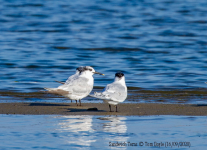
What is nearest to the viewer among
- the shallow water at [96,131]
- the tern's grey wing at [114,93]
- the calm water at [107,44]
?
the shallow water at [96,131]

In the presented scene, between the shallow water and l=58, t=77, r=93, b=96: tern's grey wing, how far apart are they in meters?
1.33

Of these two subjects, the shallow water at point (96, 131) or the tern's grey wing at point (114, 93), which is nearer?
the shallow water at point (96, 131)

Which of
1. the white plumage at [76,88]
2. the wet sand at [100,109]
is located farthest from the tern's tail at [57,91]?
the wet sand at [100,109]

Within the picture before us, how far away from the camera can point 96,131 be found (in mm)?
6559

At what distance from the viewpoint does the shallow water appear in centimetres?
Result: 591

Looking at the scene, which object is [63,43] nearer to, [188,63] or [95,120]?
[188,63]

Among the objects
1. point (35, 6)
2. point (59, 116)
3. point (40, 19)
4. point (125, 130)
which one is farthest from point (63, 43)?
point (35, 6)

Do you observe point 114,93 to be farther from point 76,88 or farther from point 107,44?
point 107,44

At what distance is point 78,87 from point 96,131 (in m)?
2.62

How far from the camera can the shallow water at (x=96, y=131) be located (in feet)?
19.4

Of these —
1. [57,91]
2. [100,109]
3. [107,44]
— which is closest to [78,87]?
[57,91]

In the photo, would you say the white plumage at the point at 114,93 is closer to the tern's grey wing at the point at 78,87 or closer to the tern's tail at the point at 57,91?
the tern's grey wing at the point at 78,87

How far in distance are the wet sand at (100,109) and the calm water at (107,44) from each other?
1.25 metres

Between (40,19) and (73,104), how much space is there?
20.4 metres
